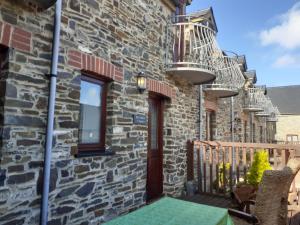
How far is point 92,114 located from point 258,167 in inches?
167

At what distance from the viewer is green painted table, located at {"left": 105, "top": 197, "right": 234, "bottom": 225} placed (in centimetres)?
232

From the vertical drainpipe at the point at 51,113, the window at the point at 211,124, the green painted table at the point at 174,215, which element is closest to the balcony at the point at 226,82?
the window at the point at 211,124

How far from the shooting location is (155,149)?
7.02 m

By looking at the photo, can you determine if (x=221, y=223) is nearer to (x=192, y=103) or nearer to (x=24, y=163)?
(x=24, y=163)

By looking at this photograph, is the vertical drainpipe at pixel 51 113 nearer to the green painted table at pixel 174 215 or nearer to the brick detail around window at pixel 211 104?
the green painted table at pixel 174 215

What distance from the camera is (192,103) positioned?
852 cm

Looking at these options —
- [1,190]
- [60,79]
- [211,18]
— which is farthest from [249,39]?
[1,190]

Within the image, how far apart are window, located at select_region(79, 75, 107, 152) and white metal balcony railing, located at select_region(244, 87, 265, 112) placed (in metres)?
12.2

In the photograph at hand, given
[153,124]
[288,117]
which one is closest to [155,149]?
[153,124]

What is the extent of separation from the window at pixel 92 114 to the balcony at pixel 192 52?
2579 mm

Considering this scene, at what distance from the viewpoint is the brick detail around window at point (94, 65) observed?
4.18 meters

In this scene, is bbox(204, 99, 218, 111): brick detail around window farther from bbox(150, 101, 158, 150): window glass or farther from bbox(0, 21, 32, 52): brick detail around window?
bbox(0, 21, 32, 52): brick detail around window

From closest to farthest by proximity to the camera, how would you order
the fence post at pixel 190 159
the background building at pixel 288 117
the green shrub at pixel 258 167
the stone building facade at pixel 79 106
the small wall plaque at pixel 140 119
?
the stone building facade at pixel 79 106, the small wall plaque at pixel 140 119, the green shrub at pixel 258 167, the fence post at pixel 190 159, the background building at pixel 288 117

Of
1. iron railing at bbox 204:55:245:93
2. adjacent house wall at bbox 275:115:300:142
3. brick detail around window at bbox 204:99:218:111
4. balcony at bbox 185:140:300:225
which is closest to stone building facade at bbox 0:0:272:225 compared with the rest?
balcony at bbox 185:140:300:225
